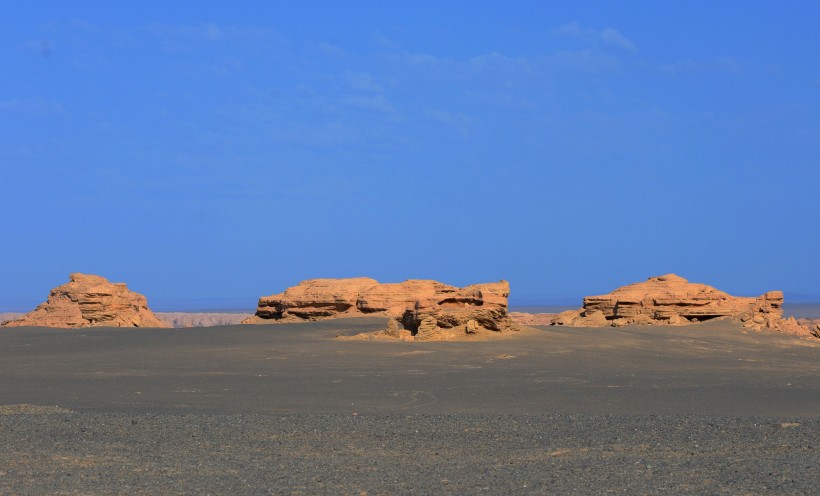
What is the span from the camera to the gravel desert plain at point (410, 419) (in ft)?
24.6

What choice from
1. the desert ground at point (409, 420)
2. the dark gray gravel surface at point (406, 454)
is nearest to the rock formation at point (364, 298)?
the desert ground at point (409, 420)

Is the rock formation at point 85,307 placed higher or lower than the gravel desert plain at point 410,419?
higher

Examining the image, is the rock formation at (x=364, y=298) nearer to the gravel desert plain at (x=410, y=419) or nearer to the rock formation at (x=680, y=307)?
the rock formation at (x=680, y=307)

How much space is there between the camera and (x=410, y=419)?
35.5ft

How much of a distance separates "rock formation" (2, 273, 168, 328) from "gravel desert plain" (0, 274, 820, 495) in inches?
392

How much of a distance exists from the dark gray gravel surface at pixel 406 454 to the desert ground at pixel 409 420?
0.08 ft

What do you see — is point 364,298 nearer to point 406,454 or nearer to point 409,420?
point 409,420

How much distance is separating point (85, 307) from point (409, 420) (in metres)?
25.8

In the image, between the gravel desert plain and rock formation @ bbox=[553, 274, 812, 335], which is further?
rock formation @ bbox=[553, 274, 812, 335]

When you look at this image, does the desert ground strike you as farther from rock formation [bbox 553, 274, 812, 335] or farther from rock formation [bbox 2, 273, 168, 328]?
rock formation [bbox 2, 273, 168, 328]

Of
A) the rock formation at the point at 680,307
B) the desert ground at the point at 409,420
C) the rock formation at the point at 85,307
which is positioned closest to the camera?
the desert ground at the point at 409,420

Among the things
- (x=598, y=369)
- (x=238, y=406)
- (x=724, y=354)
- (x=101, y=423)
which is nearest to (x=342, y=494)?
(x=101, y=423)

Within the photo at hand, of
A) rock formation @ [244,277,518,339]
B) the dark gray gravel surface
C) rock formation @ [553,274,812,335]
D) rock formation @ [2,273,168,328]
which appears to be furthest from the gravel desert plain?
rock formation @ [2,273,168,328]

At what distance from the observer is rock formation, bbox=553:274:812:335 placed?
32.1 meters
